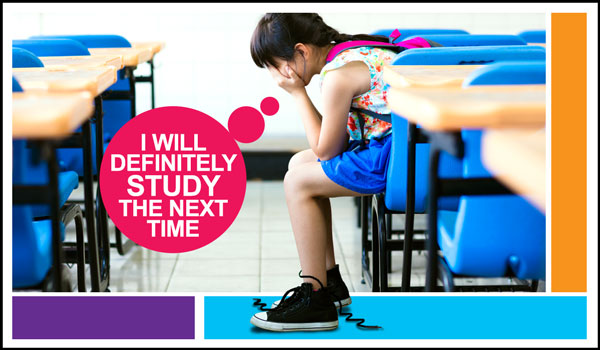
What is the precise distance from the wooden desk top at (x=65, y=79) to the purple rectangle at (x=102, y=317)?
477 mm

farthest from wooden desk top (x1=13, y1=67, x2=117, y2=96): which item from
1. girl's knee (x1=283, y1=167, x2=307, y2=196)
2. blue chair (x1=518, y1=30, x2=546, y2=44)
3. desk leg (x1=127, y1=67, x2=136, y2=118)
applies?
blue chair (x1=518, y1=30, x2=546, y2=44)

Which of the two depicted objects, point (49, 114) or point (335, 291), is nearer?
point (49, 114)

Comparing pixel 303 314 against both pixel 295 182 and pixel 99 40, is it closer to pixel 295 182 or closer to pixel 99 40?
pixel 295 182

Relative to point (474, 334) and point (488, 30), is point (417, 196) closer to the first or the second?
point (474, 334)

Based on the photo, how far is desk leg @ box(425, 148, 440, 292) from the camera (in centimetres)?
135

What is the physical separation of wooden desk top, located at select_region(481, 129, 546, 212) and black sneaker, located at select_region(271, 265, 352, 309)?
652mm

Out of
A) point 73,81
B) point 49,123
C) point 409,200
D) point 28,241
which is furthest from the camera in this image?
point 409,200

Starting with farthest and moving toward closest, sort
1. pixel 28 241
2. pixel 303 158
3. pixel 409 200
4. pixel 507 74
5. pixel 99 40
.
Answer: pixel 99 40, pixel 303 158, pixel 409 200, pixel 28 241, pixel 507 74

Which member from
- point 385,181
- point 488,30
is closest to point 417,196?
point 385,181

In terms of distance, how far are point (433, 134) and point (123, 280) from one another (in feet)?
5.85

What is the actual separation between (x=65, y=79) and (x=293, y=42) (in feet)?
1.99

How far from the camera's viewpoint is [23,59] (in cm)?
188

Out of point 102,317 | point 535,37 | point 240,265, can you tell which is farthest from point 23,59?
point 535,37

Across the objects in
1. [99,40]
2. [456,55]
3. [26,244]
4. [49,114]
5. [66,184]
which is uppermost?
[99,40]
